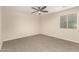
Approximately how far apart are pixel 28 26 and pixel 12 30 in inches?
15.9

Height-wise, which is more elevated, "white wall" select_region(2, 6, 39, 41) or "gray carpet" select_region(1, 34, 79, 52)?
"white wall" select_region(2, 6, 39, 41)

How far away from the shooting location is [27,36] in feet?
7.44

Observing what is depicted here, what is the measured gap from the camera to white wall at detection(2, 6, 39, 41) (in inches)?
85.4

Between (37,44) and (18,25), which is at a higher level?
(18,25)

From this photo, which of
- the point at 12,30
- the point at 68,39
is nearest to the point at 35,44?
the point at 12,30

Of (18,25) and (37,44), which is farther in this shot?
(37,44)

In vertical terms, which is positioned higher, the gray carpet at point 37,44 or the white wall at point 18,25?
the white wall at point 18,25

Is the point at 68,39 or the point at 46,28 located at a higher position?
A: the point at 46,28

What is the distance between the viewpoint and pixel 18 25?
2172 mm

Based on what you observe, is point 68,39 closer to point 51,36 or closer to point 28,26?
point 51,36

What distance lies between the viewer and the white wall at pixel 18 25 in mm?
2168
